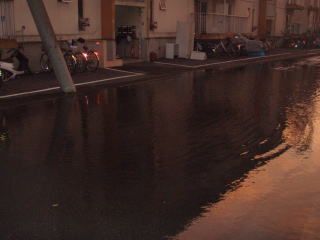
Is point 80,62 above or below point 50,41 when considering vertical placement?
below

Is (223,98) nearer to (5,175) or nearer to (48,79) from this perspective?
(48,79)

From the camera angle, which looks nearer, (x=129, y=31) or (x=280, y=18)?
(x=129, y=31)

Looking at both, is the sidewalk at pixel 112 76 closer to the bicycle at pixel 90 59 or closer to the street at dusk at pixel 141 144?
the street at dusk at pixel 141 144

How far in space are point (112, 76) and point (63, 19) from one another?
394 cm

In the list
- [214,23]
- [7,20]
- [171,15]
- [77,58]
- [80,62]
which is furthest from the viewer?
[214,23]

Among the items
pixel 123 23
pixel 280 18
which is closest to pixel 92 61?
pixel 123 23

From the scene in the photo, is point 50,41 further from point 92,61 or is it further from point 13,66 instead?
point 92,61

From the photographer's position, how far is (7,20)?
1700cm

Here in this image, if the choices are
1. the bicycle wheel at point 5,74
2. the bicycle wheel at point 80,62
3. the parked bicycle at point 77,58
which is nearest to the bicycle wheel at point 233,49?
the parked bicycle at point 77,58

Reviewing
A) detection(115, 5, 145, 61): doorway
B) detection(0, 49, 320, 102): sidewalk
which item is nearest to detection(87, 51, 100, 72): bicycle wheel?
detection(0, 49, 320, 102): sidewalk

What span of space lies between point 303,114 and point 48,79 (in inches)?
351

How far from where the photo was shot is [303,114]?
10609 mm

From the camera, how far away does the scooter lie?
15.0 metres

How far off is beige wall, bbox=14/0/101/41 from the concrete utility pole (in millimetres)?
4811
